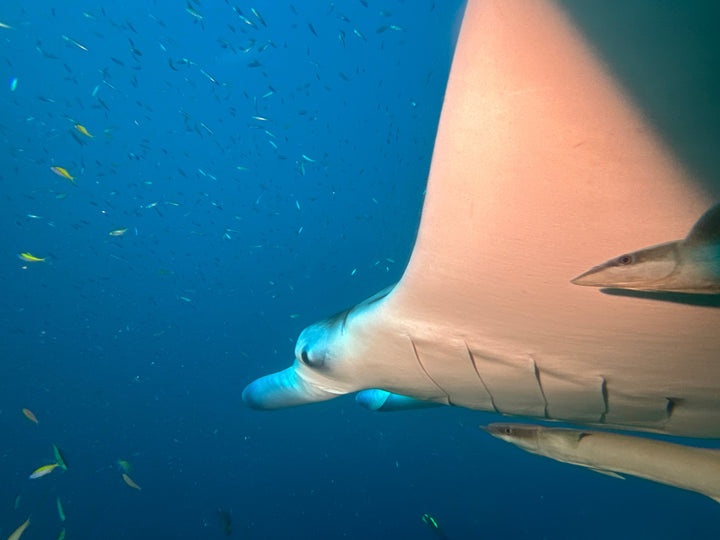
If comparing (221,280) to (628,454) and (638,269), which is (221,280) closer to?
(628,454)

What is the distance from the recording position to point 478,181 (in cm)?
106

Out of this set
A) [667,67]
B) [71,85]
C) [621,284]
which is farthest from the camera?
[71,85]

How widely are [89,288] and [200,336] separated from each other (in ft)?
22.8

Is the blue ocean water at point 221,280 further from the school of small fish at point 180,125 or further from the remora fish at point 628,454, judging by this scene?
the remora fish at point 628,454

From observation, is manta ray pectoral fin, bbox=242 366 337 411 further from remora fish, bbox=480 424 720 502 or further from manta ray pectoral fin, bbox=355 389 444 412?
remora fish, bbox=480 424 720 502

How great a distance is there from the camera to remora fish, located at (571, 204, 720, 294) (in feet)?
2.53

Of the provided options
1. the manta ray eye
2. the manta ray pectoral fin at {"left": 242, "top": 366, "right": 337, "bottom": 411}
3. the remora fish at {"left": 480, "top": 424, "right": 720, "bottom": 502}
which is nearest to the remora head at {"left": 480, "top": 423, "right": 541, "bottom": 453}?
the remora fish at {"left": 480, "top": 424, "right": 720, "bottom": 502}

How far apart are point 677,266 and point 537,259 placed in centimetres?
41

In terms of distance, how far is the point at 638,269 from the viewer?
85cm

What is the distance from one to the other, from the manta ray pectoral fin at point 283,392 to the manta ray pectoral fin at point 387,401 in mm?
888

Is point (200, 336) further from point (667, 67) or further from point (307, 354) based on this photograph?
point (667, 67)

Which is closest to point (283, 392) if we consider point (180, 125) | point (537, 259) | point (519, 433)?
point (519, 433)

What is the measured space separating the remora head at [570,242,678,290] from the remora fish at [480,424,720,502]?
0.53 metres

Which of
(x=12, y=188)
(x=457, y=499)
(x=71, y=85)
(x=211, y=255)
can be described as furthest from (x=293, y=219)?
(x=457, y=499)
